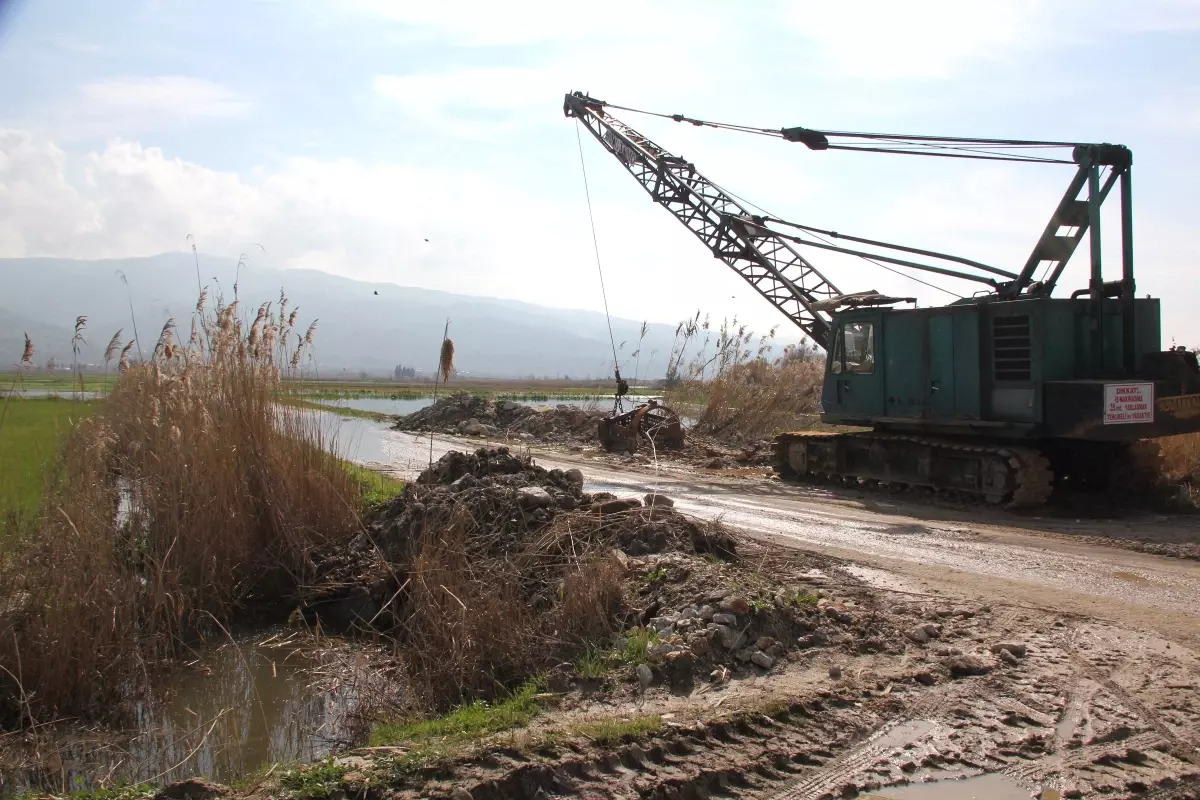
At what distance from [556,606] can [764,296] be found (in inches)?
699

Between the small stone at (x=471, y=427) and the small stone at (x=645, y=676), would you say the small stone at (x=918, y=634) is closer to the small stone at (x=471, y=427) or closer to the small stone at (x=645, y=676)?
the small stone at (x=645, y=676)

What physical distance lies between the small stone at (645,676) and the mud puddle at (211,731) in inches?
77.4

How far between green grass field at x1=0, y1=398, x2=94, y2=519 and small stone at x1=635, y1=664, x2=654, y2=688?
4705mm

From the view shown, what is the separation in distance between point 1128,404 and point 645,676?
28.3 ft

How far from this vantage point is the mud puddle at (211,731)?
5.38 m

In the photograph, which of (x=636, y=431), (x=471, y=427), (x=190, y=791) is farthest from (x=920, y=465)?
(x=471, y=427)

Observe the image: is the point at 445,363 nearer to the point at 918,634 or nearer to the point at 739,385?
the point at 918,634

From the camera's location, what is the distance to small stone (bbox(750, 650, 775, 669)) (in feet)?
18.7

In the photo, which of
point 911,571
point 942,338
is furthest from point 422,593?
point 942,338

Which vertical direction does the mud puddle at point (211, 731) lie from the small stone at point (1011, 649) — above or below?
below

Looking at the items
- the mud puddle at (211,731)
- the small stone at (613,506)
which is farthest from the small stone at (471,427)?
the mud puddle at (211,731)

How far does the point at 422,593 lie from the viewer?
6.88m

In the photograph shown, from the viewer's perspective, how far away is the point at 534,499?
837cm

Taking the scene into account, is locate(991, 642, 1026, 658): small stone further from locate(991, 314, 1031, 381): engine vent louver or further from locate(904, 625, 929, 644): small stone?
locate(991, 314, 1031, 381): engine vent louver
